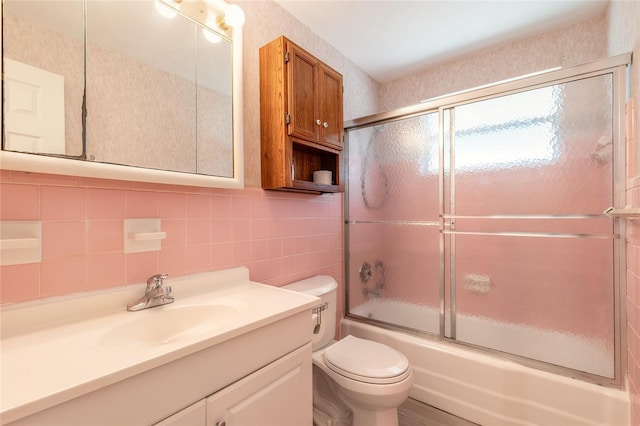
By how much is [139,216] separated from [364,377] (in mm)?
1159

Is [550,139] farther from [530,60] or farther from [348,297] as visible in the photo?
[348,297]

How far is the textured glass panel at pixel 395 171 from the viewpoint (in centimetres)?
177

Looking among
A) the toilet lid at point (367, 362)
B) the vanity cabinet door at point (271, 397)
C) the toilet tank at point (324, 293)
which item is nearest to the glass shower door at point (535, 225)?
the toilet lid at point (367, 362)

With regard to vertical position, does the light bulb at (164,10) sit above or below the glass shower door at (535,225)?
above

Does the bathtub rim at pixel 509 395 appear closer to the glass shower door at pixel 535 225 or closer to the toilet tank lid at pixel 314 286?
the glass shower door at pixel 535 225

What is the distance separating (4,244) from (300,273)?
125cm

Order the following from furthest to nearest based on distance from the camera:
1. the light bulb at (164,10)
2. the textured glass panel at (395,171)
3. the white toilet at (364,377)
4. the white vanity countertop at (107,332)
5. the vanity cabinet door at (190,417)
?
the textured glass panel at (395,171) → the white toilet at (364,377) → the light bulb at (164,10) → the vanity cabinet door at (190,417) → the white vanity countertop at (107,332)

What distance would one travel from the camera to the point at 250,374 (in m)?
0.82

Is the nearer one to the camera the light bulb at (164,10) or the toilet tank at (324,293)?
the light bulb at (164,10)

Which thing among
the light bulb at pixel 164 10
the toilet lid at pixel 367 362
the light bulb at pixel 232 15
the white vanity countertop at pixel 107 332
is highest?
the light bulb at pixel 232 15

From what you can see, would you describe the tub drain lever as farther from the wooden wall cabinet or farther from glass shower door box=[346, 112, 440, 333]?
glass shower door box=[346, 112, 440, 333]

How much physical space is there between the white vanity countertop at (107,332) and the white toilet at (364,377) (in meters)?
0.32

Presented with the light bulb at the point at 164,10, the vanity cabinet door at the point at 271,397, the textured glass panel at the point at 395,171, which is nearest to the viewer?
the vanity cabinet door at the point at 271,397

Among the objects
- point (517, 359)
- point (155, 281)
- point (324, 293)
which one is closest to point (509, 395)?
point (517, 359)
